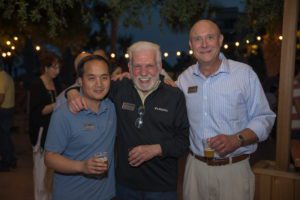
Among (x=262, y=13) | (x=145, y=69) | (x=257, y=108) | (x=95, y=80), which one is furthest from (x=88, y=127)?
(x=262, y=13)

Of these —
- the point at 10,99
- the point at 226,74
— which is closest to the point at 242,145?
the point at 226,74

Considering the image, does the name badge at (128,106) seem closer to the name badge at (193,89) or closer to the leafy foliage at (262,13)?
the name badge at (193,89)

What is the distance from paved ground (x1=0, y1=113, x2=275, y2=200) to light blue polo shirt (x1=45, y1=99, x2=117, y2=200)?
3.46 m

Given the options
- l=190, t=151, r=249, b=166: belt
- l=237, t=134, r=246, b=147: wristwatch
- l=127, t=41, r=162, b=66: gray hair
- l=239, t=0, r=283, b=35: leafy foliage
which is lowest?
l=190, t=151, r=249, b=166: belt

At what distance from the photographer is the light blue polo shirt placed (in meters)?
2.78

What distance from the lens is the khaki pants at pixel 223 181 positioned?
10.7ft

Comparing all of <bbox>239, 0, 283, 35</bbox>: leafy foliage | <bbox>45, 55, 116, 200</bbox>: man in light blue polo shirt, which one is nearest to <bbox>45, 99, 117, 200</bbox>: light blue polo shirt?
<bbox>45, 55, 116, 200</bbox>: man in light blue polo shirt

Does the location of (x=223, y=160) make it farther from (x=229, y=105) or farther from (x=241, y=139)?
(x=229, y=105)

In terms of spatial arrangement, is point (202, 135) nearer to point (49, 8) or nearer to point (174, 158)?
point (174, 158)

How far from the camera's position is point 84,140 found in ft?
9.20

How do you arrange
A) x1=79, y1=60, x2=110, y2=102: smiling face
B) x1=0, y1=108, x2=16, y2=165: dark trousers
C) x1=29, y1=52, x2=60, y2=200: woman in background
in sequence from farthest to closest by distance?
x1=0, y1=108, x2=16, y2=165: dark trousers
x1=29, y1=52, x2=60, y2=200: woman in background
x1=79, y1=60, x2=110, y2=102: smiling face

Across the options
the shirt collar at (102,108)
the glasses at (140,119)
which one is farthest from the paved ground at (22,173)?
the shirt collar at (102,108)

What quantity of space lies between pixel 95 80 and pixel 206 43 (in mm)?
924

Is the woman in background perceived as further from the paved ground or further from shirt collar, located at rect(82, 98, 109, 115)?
shirt collar, located at rect(82, 98, 109, 115)
